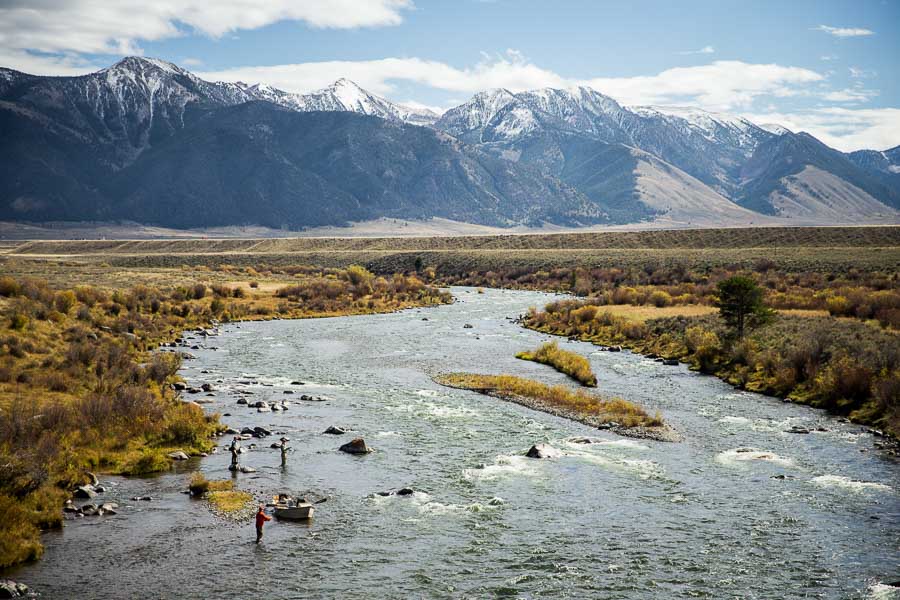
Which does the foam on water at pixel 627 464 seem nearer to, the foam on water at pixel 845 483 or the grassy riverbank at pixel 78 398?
the foam on water at pixel 845 483

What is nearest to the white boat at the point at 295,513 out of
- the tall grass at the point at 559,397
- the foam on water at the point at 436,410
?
the foam on water at the point at 436,410

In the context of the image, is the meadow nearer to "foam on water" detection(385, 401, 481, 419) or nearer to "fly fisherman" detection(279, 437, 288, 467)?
"fly fisherman" detection(279, 437, 288, 467)

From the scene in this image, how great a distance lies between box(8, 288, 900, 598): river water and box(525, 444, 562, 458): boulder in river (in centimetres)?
57

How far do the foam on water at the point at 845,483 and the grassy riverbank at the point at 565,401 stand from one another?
7.87m

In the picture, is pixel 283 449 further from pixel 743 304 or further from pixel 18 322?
pixel 743 304

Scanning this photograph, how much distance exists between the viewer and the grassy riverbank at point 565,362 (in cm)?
4750

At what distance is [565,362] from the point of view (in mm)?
52000

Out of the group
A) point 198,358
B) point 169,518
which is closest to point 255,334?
point 198,358

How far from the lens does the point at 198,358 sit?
54750 millimetres

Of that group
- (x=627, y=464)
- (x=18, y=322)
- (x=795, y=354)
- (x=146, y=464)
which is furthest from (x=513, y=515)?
(x=18, y=322)

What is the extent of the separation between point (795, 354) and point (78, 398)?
39.4m

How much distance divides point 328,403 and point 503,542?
67.1ft

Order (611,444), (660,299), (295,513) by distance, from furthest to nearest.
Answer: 1. (660,299)
2. (611,444)
3. (295,513)

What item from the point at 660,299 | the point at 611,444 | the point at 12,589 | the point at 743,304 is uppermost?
the point at 743,304
